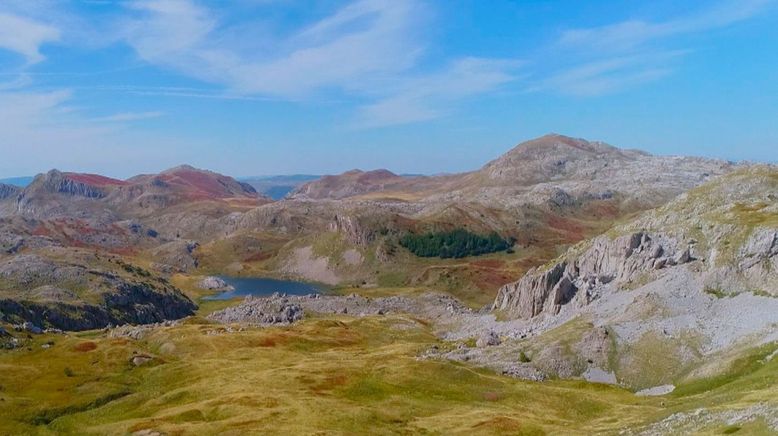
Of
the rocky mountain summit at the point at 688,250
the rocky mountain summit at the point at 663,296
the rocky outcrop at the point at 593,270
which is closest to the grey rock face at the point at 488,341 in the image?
the rocky mountain summit at the point at 663,296

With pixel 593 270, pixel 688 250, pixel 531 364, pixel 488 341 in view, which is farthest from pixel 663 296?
pixel 488 341

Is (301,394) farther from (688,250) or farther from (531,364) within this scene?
(688,250)

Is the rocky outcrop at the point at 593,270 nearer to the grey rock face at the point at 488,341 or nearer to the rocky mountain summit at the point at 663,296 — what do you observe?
the rocky mountain summit at the point at 663,296

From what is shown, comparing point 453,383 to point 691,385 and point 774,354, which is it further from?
point 774,354

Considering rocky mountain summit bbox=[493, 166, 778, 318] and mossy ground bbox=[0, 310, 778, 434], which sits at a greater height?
rocky mountain summit bbox=[493, 166, 778, 318]

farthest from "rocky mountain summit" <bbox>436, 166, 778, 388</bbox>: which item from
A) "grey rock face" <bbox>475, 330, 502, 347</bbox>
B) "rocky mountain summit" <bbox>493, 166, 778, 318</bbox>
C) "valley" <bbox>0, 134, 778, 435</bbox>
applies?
"grey rock face" <bbox>475, 330, 502, 347</bbox>

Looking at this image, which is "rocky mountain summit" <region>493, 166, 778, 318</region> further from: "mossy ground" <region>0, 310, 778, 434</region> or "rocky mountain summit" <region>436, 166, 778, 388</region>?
"mossy ground" <region>0, 310, 778, 434</region>
